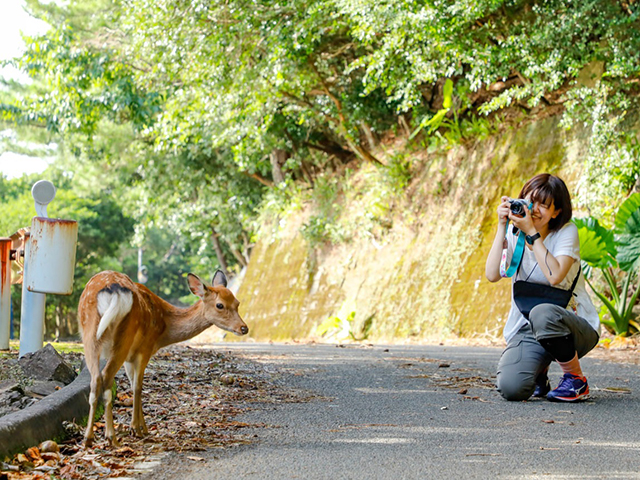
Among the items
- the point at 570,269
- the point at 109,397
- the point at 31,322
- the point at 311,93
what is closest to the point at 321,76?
the point at 311,93

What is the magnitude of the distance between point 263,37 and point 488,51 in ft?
15.6

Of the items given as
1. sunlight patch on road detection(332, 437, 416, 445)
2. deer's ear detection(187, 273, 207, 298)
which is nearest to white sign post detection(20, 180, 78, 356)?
deer's ear detection(187, 273, 207, 298)

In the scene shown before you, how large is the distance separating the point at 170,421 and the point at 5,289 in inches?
141

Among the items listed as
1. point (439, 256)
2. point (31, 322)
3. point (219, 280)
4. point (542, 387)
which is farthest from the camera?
point (439, 256)

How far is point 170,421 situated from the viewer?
4730mm

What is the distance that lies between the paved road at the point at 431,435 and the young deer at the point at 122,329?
55 cm

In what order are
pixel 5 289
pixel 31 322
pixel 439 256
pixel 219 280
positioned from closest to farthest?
pixel 219 280, pixel 31 322, pixel 5 289, pixel 439 256

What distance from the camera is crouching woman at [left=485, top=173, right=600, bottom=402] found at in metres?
5.30

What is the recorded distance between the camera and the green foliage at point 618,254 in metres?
9.23

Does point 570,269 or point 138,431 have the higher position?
point 570,269

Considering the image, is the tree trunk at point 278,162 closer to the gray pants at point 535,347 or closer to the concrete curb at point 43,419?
the gray pants at point 535,347

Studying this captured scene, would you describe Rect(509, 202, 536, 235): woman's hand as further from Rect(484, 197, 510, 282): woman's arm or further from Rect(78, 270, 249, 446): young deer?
Rect(78, 270, 249, 446): young deer

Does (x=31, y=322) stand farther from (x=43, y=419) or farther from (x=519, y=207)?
(x=519, y=207)

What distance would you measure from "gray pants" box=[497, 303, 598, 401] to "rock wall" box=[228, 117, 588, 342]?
22.8ft
